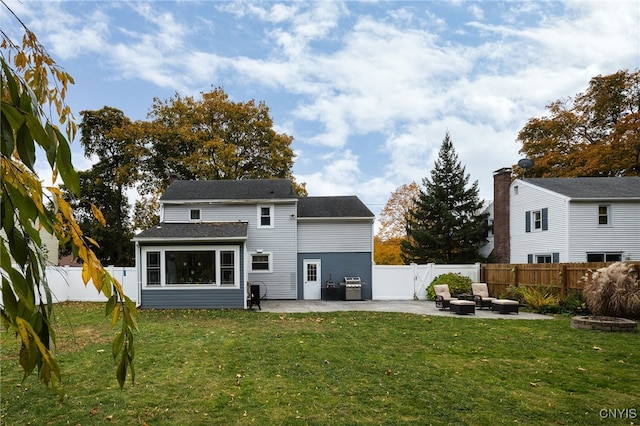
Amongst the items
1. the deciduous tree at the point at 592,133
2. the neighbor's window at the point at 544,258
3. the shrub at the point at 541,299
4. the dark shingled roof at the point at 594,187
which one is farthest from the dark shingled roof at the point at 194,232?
the deciduous tree at the point at 592,133

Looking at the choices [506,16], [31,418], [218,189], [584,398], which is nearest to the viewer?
[31,418]

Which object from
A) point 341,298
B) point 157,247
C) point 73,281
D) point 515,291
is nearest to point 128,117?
point 73,281

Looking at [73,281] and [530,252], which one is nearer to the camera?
[73,281]

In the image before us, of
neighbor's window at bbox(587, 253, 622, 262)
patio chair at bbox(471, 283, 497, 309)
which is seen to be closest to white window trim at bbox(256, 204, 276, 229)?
patio chair at bbox(471, 283, 497, 309)

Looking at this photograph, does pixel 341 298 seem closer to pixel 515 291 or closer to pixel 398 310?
pixel 398 310

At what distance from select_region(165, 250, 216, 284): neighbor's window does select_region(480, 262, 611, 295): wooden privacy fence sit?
13.0 meters

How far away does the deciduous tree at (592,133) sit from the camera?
30.6 meters

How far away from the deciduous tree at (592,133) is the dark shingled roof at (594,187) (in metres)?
7.76

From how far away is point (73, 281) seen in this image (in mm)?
19266

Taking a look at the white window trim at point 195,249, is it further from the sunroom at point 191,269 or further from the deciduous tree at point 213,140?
the deciduous tree at point 213,140

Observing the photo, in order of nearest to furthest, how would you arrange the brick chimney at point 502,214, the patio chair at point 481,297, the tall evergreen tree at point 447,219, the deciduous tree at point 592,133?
the patio chair at point 481,297 → the brick chimney at point 502,214 → the tall evergreen tree at point 447,219 → the deciduous tree at point 592,133

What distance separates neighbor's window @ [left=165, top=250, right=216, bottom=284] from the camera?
17156mm

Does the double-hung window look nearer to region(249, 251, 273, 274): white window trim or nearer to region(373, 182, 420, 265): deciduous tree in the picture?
region(249, 251, 273, 274): white window trim

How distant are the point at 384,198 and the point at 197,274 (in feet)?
69.6
